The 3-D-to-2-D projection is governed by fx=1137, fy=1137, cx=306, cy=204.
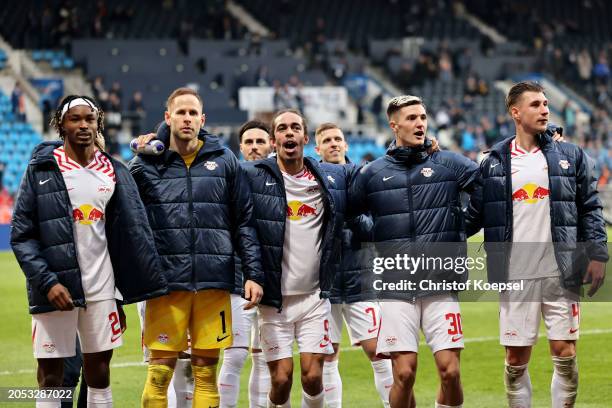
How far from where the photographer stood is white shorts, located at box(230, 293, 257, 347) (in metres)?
7.89

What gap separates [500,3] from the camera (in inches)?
1848

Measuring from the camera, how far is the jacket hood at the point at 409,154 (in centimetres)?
738

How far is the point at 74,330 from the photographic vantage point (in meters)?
6.88

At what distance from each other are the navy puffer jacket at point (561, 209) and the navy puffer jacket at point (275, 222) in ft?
3.19

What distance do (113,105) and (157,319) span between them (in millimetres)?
25482

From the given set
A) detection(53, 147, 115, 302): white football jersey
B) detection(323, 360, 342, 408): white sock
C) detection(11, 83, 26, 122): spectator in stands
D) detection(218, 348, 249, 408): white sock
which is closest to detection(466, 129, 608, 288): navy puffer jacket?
detection(323, 360, 342, 408): white sock

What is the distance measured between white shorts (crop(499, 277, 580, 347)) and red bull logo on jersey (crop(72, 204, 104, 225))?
2.74m

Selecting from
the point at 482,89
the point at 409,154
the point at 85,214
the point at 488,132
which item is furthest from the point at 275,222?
the point at 482,89

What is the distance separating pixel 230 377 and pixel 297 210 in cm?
134

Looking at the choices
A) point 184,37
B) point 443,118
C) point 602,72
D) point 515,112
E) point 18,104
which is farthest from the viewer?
point 602,72

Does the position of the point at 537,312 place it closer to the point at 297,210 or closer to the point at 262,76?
the point at 297,210

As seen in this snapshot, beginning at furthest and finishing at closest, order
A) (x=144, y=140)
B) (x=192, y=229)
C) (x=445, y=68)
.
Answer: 1. (x=445, y=68)
2. (x=144, y=140)
3. (x=192, y=229)

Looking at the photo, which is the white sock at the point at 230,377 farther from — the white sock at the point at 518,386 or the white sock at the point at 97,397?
the white sock at the point at 518,386

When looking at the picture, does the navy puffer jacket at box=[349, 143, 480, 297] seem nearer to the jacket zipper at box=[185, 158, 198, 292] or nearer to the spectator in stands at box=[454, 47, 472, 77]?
the jacket zipper at box=[185, 158, 198, 292]
